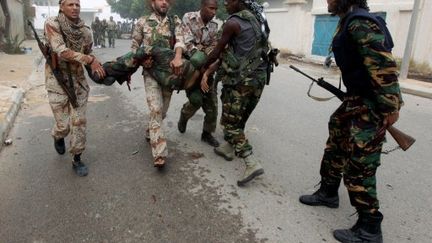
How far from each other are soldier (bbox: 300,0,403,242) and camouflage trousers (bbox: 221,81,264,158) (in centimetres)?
89

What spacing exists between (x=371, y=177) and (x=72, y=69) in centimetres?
278

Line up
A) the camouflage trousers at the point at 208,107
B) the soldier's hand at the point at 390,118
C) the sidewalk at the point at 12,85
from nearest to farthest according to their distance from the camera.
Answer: the soldier's hand at the point at 390,118 → the camouflage trousers at the point at 208,107 → the sidewalk at the point at 12,85

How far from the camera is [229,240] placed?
2.63m

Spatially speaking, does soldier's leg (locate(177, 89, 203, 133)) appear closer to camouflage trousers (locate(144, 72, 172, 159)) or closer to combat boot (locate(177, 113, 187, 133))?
combat boot (locate(177, 113, 187, 133))

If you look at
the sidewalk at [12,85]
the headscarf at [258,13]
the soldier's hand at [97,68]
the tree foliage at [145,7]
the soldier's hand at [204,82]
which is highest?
the tree foliage at [145,7]

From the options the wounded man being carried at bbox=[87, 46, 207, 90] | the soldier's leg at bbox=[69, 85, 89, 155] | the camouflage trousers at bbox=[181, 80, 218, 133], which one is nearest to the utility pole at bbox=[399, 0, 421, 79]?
the camouflage trousers at bbox=[181, 80, 218, 133]

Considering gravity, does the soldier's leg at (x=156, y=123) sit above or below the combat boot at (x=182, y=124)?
Answer: above

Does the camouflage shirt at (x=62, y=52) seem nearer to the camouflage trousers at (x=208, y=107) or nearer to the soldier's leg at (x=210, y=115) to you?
the camouflage trousers at (x=208, y=107)

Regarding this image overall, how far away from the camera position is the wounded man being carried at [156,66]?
3.54 meters

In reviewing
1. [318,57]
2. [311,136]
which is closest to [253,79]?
[311,136]

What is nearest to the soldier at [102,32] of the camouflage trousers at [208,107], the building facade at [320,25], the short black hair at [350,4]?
the building facade at [320,25]

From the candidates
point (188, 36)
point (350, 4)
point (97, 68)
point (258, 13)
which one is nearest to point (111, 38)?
point (188, 36)

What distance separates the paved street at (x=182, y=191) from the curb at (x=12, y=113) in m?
0.11

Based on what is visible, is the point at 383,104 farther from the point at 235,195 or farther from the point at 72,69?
the point at 72,69
